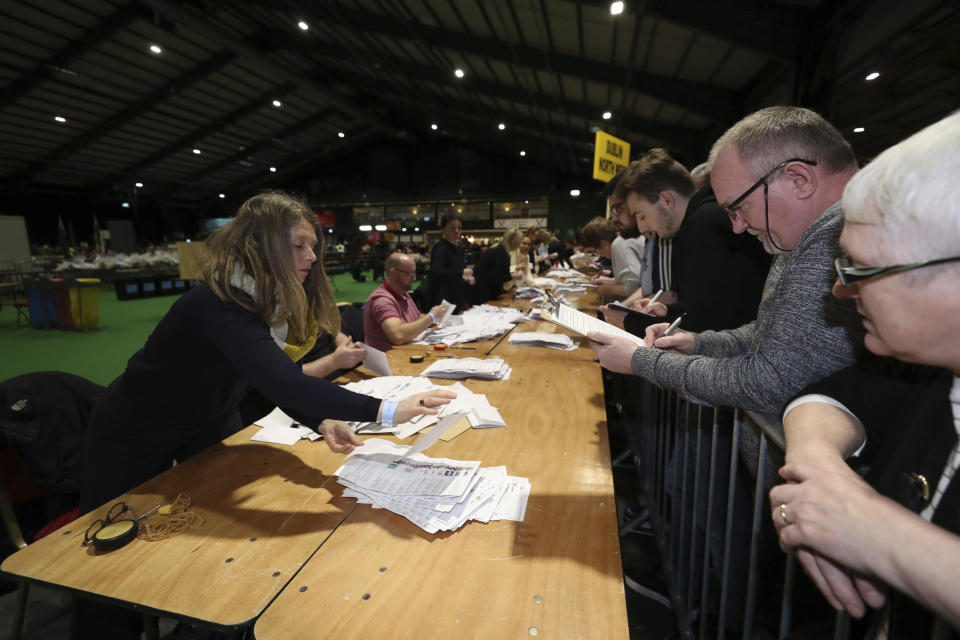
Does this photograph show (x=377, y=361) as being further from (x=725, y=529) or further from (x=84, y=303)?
(x=84, y=303)

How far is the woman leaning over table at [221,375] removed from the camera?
4.01ft

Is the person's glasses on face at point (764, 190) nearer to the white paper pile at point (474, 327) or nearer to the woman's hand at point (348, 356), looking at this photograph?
the woman's hand at point (348, 356)

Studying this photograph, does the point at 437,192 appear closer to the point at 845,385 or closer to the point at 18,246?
the point at 18,246

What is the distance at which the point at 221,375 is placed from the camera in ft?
4.57

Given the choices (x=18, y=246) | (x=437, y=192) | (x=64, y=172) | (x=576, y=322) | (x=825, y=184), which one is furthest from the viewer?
(x=437, y=192)

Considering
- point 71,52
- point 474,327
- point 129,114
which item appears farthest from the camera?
point 129,114

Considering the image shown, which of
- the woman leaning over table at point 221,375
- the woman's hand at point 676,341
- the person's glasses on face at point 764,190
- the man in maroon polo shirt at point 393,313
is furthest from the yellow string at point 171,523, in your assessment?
the man in maroon polo shirt at point 393,313

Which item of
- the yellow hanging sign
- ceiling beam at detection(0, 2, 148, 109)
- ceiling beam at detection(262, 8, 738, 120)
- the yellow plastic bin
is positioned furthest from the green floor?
ceiling beam at detection(262, 8, 738, 120)

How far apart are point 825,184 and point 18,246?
62.9 ft

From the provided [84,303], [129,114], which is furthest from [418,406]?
[129,114]

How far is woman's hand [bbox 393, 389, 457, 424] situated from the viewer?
124cm

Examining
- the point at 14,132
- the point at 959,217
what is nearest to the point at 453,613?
the point at 959,217

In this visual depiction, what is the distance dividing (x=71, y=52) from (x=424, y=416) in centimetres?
1556

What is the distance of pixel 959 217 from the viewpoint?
488 mm
